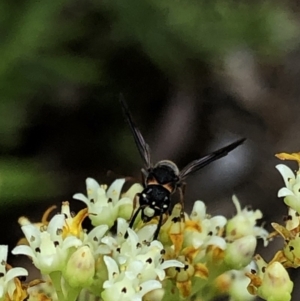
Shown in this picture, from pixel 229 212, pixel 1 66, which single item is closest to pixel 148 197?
pixel 1 66

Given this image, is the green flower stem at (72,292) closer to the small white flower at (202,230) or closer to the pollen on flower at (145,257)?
the pollen on flower at (145,257)

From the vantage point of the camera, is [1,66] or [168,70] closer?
[1,66]

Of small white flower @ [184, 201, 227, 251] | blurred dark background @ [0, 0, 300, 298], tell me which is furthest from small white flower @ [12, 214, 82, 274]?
blurred dark background @ [0, 0, 300, 298]

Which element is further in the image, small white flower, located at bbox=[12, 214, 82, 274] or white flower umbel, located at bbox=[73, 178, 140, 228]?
white flower umbel, located at bbox=[73, 178, 140, 228]

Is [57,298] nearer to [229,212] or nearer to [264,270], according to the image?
[264,270]

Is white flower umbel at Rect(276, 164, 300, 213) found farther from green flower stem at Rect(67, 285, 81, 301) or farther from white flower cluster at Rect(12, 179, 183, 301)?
green flower stem at Rect(67, 285, 81, 301)

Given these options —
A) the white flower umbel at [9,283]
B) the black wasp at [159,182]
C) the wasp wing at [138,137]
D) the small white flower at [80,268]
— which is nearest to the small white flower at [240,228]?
the black wasp at [159,182]

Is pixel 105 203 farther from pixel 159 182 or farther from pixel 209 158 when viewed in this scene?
pixel 209 158
